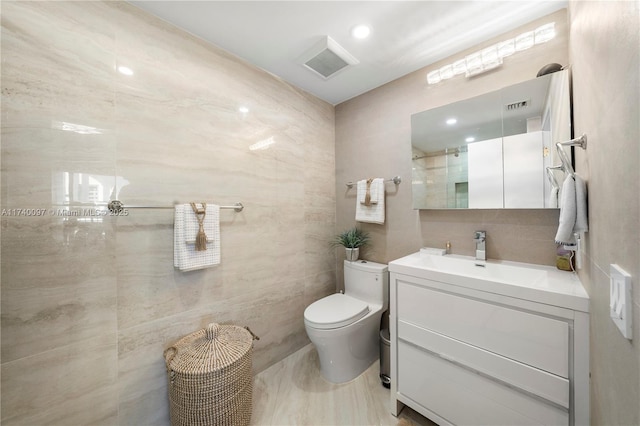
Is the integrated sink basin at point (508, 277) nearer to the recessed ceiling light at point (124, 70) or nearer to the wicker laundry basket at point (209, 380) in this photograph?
the wicker laundry basket at point (209, 380)

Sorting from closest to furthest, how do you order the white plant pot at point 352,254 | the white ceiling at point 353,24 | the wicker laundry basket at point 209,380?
the wicker laundry basket at point 209,380 → the white ceiling at point 353,24 → the white plant pot at point 352,254

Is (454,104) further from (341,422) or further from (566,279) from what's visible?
(341,422)

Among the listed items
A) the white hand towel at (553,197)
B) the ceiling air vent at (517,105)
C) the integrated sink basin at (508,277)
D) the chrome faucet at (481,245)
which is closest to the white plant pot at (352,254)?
the integrated sink basin at (508,277)

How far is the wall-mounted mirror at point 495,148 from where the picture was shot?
50.4 inches

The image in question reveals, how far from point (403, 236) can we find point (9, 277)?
2.18 meters

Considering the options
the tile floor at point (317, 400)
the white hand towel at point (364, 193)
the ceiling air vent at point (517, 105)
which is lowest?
the tile floor at point (317, 400)

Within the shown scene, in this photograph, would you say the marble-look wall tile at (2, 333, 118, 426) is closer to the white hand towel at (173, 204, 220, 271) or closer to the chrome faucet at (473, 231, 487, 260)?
the white hand towel at (173, 204, 220, 271)

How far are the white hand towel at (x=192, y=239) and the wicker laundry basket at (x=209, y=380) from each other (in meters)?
0.38

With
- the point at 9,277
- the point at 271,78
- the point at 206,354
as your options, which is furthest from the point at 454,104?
the point at 9,277

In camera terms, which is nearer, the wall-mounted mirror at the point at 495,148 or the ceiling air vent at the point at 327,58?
the wall-mounted mirror at the point at 495,148

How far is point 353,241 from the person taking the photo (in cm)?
209

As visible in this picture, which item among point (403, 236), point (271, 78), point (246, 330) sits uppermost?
point (271, 78)

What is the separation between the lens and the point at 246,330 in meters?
1.49

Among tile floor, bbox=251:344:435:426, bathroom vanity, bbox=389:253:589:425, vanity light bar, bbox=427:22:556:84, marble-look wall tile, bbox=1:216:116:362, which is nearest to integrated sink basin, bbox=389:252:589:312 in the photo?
bathroom vanity, bbox=389:253:589:425
